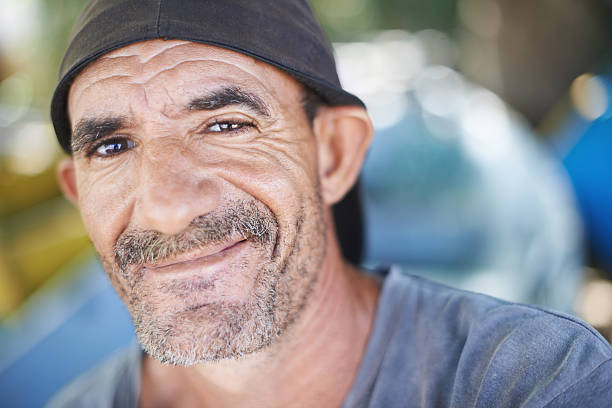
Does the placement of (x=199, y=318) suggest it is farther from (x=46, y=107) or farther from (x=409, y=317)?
(x=46, y=107)

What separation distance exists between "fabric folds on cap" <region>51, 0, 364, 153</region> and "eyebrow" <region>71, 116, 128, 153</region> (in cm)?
14

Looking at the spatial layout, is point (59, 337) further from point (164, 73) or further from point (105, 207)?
point (164, 73)

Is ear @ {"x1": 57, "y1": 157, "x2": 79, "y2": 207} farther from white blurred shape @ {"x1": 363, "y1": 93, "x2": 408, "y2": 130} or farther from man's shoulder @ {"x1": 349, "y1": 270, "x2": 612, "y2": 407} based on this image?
white blurred shape @ {"x1": 363, "y1": 93, "x2": 408, "y2": 130}

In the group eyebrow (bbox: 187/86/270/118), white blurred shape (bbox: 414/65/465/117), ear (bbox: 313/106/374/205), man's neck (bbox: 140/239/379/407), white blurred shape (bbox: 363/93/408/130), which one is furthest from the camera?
white blurred shape (bbox: 414/65/465/117)

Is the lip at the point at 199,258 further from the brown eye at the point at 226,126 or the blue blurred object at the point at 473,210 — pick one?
the blue blurred object at the point at 473,210

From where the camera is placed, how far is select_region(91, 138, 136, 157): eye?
57.3 inches

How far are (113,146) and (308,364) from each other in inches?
30.8

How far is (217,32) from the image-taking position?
1.37 m

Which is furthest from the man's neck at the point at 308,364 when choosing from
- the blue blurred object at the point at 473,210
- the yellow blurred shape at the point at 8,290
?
the yellow blurred shape at the point at 8,290

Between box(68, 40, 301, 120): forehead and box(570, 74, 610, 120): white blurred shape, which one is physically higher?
box(68, 40, 301, 120): forehead

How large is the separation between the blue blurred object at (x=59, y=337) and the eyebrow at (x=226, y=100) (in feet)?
6.86

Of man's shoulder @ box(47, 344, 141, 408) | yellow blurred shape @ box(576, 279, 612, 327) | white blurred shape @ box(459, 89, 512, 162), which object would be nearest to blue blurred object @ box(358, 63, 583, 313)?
white blurred shape @ box(459, 89, 512, 162)

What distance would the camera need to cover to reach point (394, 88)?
4801 millimetres

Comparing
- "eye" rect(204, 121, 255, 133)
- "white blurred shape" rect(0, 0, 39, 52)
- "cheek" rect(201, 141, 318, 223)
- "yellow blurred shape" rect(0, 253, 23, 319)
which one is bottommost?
"white blurred shape" rect(0, 0, 39, 52)
